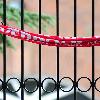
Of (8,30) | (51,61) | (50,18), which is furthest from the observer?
(51,61)

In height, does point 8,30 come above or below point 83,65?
above

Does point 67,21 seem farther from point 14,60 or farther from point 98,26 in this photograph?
point 14,60

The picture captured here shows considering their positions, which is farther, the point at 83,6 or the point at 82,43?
the point at 83,6

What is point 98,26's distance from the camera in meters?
15.8

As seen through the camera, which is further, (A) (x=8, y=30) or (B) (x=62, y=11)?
(B) (x=62, y=11)

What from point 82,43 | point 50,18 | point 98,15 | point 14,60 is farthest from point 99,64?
point 82,43

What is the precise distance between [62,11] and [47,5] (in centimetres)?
73

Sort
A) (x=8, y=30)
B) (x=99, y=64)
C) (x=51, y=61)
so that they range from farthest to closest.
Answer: (x=51, y=61) < (x=99, y=64) < (x=8, y=30)

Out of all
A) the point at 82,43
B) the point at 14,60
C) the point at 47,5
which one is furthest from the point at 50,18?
the point at 14,60

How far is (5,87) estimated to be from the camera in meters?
3.44

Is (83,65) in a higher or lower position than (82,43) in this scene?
lower

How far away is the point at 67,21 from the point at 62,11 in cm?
48

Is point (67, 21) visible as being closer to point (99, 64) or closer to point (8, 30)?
point (99, 64)

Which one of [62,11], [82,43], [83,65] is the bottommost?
[83,65]
